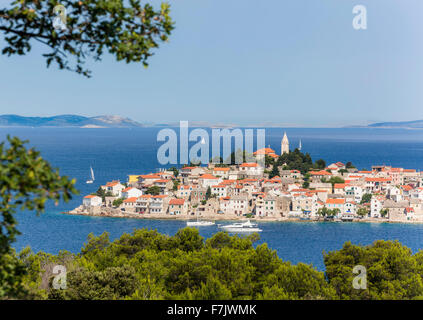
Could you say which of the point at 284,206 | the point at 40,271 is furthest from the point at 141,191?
the point at 40,271

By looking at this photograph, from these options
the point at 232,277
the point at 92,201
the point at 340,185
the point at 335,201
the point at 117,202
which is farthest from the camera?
the point at 340,185

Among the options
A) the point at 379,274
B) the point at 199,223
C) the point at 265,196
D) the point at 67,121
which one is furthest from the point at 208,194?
the point at 67,121

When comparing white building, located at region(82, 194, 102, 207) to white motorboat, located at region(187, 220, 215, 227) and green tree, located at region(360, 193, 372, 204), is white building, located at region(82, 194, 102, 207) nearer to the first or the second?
white motorboat, located at region(187, 220, 215, 227)

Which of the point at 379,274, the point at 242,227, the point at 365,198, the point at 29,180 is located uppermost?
the point at 29,180

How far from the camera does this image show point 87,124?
548 feet

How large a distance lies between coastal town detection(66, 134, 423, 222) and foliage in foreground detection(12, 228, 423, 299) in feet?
71.1

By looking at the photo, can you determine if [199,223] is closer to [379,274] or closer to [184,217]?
[184,217]

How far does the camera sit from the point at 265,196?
35.4 metres

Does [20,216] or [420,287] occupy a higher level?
[420,287]

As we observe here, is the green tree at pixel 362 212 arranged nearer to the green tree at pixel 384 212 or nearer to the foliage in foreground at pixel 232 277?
the green tree at pixel 384 212

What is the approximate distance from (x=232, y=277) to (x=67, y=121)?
492 ft

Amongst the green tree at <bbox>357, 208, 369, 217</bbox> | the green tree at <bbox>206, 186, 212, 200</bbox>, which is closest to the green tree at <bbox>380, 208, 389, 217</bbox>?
the green tree at <bbox>357, 208, 369, 217</bbox>
